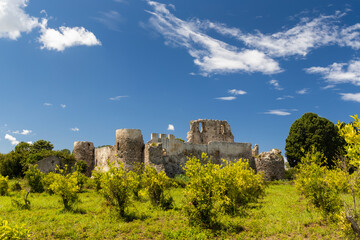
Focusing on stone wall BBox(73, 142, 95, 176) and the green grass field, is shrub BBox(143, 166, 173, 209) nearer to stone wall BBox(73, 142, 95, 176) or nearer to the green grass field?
the green grass field

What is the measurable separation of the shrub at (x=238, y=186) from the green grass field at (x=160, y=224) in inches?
39.7

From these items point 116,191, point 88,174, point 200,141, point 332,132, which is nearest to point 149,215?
point 116,191

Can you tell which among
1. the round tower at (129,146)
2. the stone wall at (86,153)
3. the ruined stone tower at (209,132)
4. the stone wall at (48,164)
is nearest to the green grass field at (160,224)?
the round tower at (129,146)

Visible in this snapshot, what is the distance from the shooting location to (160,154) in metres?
29.8

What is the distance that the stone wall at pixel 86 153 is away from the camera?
117ft

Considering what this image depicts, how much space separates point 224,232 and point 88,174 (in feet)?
87.9

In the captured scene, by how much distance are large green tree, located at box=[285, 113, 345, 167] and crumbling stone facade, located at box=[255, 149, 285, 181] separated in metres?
4.55

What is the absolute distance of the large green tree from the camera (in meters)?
37.8

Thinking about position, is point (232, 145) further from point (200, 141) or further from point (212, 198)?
point (212, 198)

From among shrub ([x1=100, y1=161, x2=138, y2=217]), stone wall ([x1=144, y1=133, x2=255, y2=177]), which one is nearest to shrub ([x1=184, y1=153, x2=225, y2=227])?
shrub ([x1=100, y1=161, x2=138, y2=217])

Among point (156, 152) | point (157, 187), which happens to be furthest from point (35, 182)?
point (157, 187)

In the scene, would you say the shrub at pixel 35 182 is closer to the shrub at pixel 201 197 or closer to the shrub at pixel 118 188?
the shrub at pixel 118 188

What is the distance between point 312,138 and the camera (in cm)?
3806

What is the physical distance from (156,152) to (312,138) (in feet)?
71.9
